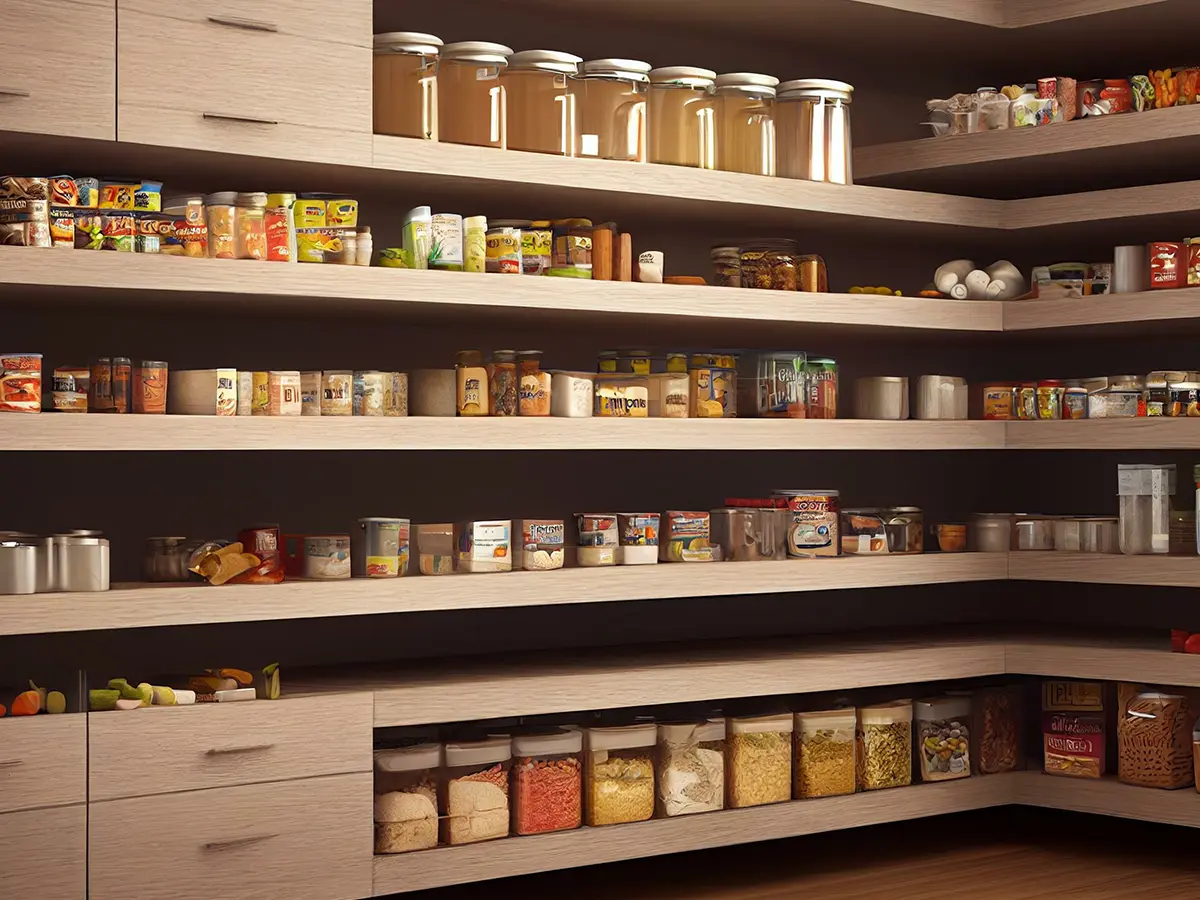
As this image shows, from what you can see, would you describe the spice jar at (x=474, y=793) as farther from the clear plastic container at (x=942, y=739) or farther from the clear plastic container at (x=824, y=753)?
the clear plastic container at (x=942, y=739)

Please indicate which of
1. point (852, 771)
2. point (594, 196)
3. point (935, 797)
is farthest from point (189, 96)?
point (935, 797)

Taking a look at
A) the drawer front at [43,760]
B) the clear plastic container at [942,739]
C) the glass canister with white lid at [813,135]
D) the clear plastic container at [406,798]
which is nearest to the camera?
the drawer front at [43,760]

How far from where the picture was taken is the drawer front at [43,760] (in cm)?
270

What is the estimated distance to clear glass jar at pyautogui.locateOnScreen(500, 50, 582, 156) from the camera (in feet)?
10.6

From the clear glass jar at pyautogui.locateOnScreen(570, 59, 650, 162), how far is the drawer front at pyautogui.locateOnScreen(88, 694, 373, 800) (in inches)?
50.3

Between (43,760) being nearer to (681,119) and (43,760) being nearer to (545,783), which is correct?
(545,783)

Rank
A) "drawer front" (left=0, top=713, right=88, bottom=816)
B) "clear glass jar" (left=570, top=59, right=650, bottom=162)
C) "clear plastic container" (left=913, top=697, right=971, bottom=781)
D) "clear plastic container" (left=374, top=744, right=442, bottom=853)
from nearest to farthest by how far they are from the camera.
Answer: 1. "drawer front" (left=0, top=713, right=88, bottom=816)
2. "clear plastic container" (left=374, top=744, right=442, bottom=853)
3. "clear glass jar" (left=570, top=59, right=650, bottom=162)
4. "clear plastic container" (left=913, top=697, right=971, bottom=781)

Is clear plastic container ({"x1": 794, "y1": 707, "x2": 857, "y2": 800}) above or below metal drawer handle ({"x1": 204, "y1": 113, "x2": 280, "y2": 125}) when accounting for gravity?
below

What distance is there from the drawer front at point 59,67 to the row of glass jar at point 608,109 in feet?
1.87

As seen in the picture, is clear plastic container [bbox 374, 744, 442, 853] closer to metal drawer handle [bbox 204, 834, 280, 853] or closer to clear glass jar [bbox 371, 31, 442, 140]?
metal drawer handle [bbox 204, 834, 280, 853]

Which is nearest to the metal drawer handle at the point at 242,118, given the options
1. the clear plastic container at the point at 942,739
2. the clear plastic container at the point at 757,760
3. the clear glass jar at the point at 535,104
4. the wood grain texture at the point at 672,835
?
the clear glass jar at the point at 535,104

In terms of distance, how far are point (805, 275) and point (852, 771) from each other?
1.16 m

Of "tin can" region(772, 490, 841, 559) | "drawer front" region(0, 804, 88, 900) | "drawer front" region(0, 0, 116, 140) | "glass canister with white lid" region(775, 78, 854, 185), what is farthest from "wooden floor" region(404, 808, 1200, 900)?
"drawer front" region(0, 0, 116, 140)

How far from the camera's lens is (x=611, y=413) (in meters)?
3.37
